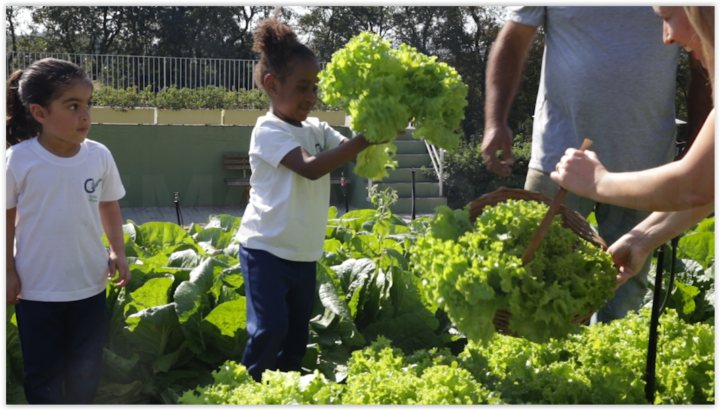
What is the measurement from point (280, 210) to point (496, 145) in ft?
2.57

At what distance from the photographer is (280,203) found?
2242 millimetres

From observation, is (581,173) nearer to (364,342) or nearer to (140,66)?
(364,342)

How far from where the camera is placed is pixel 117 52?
6.32 feet

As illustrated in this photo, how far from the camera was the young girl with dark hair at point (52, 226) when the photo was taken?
2064mm

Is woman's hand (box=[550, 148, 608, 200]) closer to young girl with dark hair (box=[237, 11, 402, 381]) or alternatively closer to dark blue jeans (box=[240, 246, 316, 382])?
young girl with dark hair (box=[237, 11, 402, 381])

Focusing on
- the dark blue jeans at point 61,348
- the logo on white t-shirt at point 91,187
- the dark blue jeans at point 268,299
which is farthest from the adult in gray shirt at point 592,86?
the dark blue jeans at point 61,348

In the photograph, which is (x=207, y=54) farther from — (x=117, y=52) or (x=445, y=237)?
(x=445, y=237)

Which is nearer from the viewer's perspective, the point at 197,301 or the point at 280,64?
the point at 280,64

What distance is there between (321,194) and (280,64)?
447 mm

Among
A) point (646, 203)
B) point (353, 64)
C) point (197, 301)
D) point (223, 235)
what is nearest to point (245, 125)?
point (223, 235)

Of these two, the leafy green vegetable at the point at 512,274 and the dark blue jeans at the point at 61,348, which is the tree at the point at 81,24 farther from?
the leafy green vegetable at the point at 512,274

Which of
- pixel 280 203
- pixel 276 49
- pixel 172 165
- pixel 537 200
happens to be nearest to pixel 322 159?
pixel 280 203

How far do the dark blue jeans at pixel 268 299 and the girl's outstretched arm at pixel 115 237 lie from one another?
407mm

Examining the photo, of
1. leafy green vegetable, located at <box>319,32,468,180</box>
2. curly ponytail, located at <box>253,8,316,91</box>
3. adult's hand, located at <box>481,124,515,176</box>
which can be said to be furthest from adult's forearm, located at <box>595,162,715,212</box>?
curly ponytail, located at <box>253,8,316,91</box>
